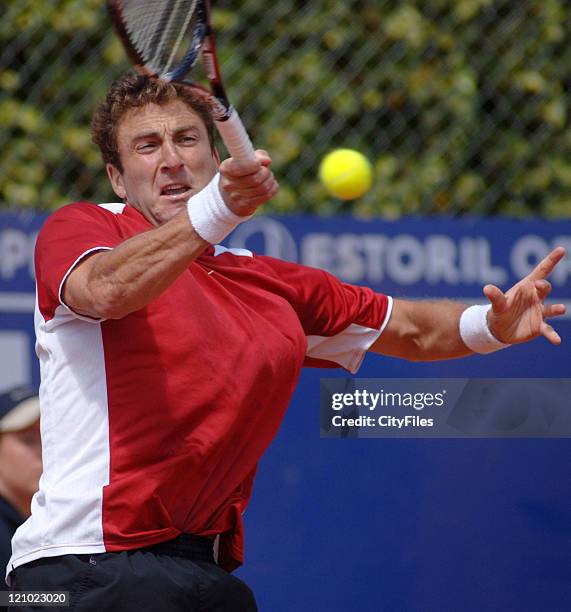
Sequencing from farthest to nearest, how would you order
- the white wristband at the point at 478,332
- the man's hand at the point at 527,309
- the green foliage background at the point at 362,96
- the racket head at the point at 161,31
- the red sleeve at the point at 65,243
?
the green foliage background at the point at 362,96 → the white wristband at the point at 478,332 → the man's hand at the point at 527,309 → the red sleeve at the point at 65,243 → the racket head at the point at 161,31

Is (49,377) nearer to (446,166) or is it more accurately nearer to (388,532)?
(388,532)

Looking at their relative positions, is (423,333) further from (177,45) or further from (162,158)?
(177,45)

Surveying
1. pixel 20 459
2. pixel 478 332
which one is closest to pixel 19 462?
pixel 20 459

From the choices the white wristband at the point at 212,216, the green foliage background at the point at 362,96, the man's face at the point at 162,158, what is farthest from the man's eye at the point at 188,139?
the green foliage background at the point at 362,96

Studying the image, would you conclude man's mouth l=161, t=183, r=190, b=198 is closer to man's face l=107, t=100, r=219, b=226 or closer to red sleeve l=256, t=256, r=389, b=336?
man's face l=107, t=100, r=219, b=226

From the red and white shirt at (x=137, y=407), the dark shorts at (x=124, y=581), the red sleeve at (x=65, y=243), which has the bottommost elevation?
the dark shorts at (x=124, y=581)

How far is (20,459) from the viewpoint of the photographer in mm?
3096

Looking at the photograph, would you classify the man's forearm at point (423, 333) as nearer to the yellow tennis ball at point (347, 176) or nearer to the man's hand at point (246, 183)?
the man's hand at point (246, 183)

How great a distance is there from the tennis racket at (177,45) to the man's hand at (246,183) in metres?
0.02

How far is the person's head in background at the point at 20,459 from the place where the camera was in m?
3.08

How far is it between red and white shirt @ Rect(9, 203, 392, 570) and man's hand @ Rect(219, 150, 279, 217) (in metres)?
0.33

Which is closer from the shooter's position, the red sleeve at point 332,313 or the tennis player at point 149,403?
the tennis player at point 149,403

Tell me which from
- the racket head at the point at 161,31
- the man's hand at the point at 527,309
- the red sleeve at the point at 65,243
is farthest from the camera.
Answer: the man's hand at the point at 527,309

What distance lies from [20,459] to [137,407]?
851 mm
